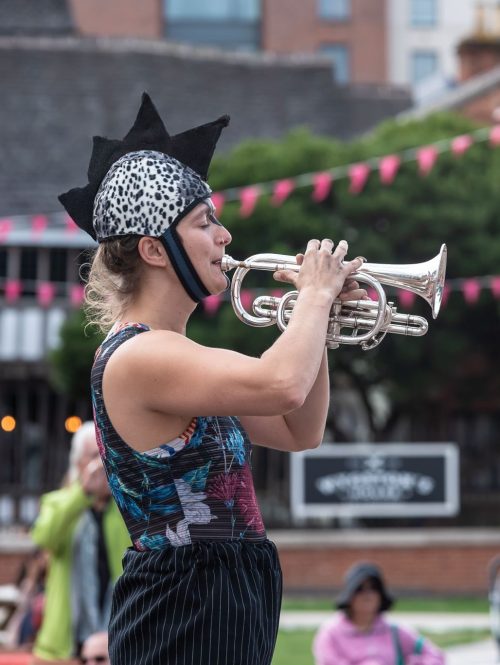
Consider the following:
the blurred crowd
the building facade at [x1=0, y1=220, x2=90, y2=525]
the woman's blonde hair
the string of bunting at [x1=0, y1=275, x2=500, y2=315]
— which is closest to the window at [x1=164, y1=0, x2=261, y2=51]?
the building facade at [x1=0, y1=220, x2=90, y2=525]

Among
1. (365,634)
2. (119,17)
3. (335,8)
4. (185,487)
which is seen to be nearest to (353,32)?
(335,8)

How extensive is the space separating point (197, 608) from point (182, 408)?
38 cm

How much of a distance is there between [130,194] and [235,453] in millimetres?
548

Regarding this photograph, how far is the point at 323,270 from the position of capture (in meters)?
2.91

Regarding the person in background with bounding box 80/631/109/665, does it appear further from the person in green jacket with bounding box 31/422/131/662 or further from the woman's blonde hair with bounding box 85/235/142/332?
the woman's blonde hair with bounding box 85/235/142/332

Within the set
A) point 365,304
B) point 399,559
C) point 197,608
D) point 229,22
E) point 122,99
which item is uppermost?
point 229,22

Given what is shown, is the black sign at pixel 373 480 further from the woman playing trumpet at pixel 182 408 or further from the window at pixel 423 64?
the window at pixel 423 64

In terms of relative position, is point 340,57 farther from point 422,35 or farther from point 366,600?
point 366,600

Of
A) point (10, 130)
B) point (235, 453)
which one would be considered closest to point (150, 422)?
point (235, 453)

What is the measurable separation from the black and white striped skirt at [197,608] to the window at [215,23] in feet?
169

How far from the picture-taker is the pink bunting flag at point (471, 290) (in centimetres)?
1734

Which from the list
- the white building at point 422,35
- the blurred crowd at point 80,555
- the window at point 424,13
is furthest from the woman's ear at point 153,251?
the window at point 424,13

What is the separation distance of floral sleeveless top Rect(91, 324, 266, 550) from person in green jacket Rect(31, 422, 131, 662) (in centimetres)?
319

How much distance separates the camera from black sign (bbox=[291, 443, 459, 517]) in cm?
1780
